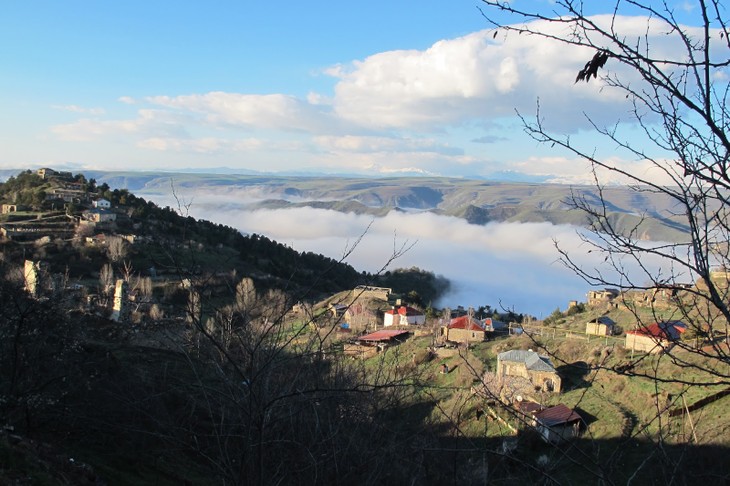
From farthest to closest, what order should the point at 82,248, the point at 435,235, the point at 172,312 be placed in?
the point at 435,235
the point at 82,248
the point at 172,312

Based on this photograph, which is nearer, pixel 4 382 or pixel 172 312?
pixel 4 382

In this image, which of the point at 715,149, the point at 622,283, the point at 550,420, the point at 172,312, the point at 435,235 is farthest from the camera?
the point at 435,235

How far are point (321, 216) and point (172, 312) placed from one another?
13643cm

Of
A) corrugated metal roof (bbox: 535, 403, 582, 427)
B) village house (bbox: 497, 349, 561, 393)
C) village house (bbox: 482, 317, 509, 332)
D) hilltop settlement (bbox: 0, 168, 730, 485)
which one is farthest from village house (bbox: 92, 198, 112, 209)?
corrugated metal roof (bbox: 535, 403, 582, 427)

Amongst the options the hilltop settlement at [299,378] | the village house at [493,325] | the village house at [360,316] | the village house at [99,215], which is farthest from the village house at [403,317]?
the village house at [99,215]

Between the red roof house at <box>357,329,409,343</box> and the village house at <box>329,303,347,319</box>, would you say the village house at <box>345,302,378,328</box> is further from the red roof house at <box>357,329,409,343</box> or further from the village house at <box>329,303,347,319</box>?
the village house at <box>329,303,347,319</box>

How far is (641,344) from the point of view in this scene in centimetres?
1908

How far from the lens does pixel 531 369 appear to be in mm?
18531

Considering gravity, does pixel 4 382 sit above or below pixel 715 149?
below

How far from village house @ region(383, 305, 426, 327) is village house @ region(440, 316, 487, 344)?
5684mm

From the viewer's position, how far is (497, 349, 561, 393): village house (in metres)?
18.3

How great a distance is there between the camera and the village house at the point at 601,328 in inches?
950

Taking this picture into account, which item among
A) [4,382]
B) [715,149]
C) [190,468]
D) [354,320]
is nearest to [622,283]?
[715,149]

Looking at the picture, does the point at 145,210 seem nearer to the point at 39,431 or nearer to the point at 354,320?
the point at 354,320
